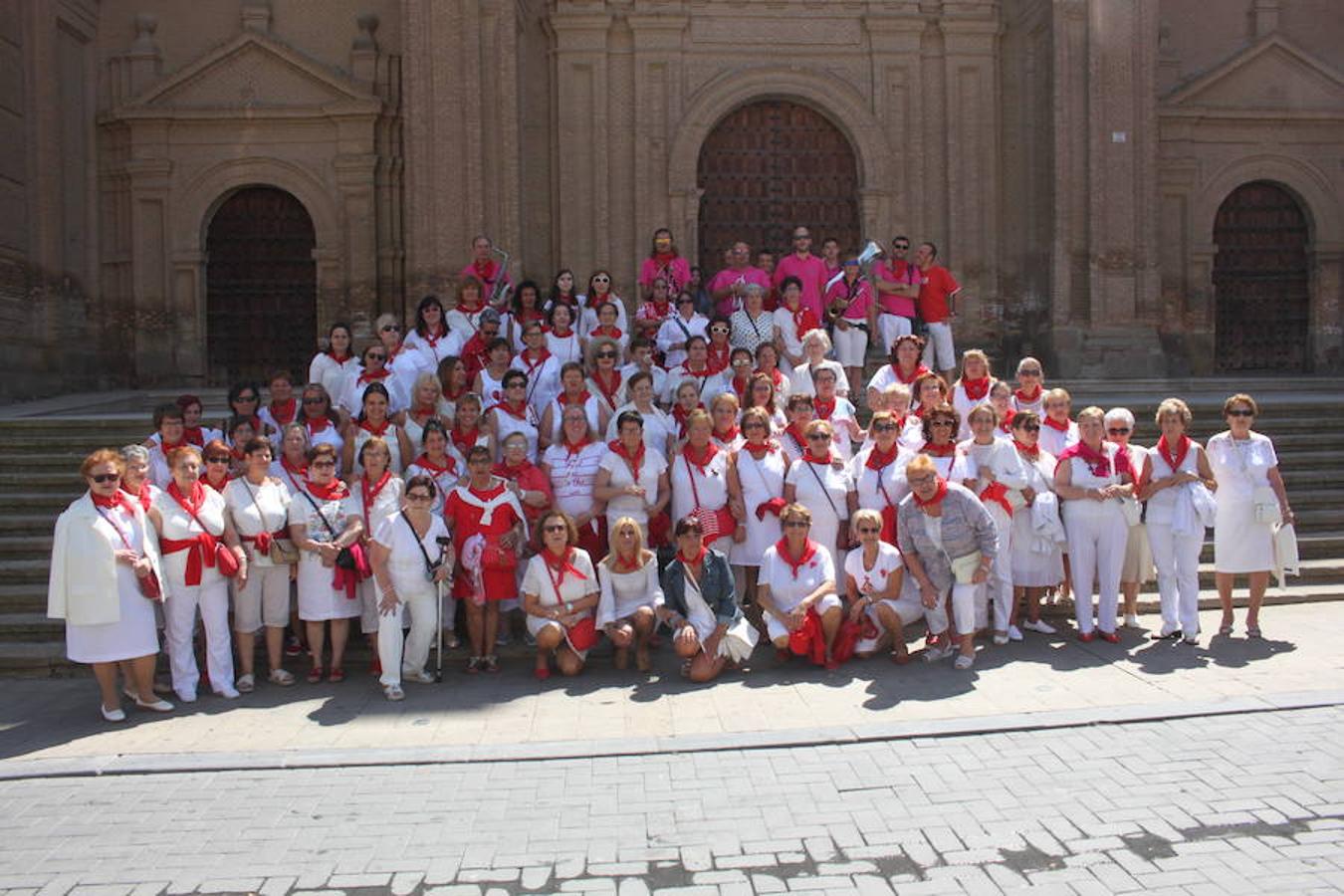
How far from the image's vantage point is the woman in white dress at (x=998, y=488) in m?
7.98

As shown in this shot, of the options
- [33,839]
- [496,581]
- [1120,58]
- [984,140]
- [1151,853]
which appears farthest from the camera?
[984,140]

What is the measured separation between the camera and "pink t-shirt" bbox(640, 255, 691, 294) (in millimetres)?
11266

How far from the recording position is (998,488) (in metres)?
8.02

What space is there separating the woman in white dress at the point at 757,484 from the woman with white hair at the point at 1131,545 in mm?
2476

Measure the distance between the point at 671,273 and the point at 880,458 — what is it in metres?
3.98

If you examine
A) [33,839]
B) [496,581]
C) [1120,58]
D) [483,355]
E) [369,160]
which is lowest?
[33,839]

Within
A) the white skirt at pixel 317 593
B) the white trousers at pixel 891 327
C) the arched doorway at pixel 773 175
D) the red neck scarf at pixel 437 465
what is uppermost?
the arched doorway at pixel 773 175

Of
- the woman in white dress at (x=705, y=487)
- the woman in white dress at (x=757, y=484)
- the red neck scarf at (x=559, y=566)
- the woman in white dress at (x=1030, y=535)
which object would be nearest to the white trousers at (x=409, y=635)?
the red neck scarf at (x=559, y=566)

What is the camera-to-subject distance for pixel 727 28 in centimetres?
1596

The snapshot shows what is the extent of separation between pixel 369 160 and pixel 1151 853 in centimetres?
1386

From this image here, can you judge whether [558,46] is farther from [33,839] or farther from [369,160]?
[33,839]

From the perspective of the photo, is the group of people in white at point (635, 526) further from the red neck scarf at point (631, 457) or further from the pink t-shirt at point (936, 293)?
the pink t-shirt at point (936, 293)

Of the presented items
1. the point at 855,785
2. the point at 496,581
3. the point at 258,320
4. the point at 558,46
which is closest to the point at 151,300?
the point at 258,320

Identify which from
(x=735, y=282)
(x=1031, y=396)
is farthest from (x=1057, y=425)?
(x=735, y=282)
